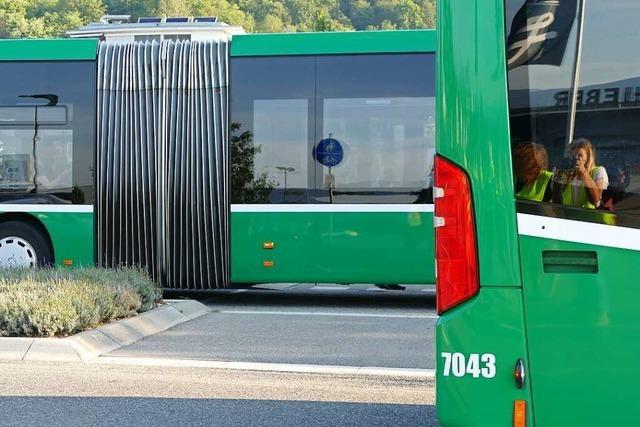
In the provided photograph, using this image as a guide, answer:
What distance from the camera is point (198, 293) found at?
50.8ft

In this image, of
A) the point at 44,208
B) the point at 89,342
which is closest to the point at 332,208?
the point at 44,208

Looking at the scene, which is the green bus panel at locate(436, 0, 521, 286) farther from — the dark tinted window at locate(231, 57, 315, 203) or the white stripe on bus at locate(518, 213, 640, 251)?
the dark tinted window at locate(231, 57, 315, 203)

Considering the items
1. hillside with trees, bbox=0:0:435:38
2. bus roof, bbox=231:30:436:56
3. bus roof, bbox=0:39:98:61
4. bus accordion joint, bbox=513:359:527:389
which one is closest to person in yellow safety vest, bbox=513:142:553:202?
bus accordion joint, bbox=513:359:527:389

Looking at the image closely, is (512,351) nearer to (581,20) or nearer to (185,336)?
(581,20)

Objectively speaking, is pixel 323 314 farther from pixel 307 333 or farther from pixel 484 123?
pixel 484 123

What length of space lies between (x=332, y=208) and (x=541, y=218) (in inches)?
361

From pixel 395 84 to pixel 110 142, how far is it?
404 centimetres

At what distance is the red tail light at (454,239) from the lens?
158 inches

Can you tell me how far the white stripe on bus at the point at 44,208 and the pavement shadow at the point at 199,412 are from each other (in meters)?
6.73

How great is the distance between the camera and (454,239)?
4047 mm

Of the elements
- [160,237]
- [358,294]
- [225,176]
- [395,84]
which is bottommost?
[358,294]

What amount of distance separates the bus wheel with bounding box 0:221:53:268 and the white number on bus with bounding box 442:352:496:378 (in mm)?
10416

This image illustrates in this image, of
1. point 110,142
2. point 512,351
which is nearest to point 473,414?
point 512,351

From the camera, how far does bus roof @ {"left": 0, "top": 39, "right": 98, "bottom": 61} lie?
13.8m
